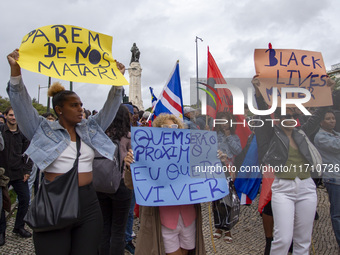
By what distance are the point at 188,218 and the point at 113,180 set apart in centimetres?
88

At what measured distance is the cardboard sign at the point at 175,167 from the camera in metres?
2.37

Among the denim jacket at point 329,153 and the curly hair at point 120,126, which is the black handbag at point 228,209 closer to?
the denim jacket at point 329,153

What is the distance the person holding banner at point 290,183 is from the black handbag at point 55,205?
6.30 feet

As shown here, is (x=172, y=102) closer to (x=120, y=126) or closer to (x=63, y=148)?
(x=120, y=126)

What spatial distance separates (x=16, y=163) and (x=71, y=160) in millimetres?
2609

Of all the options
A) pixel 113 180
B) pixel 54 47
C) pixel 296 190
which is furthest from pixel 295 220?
pixel 54 47

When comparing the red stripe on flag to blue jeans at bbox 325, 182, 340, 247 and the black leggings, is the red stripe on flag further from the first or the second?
blue jeans at bbox 325, 182, 340, 247

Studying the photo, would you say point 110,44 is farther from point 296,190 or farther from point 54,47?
point 296,190

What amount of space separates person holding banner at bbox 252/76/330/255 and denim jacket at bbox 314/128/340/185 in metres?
0.53

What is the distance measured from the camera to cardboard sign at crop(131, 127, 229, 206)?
2.37 meters

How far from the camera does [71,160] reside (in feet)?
7.09

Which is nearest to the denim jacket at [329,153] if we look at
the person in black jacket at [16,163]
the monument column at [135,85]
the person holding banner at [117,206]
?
the person holding banner at [117,206]

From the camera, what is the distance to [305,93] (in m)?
3.15

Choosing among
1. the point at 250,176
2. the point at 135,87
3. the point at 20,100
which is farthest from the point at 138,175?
the point at 135,87
